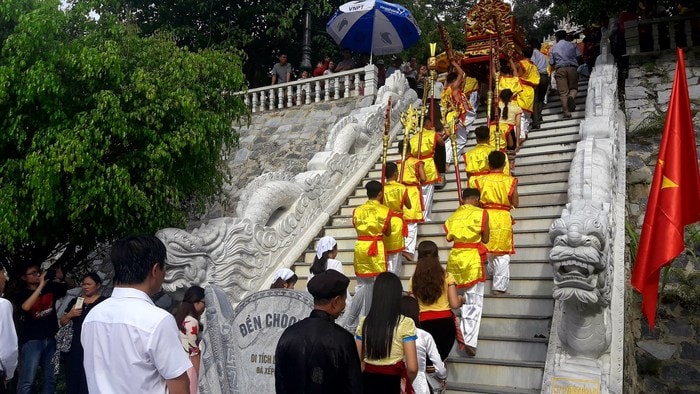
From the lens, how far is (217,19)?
1797 centimetres

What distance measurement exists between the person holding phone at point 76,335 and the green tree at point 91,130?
0.91 meters

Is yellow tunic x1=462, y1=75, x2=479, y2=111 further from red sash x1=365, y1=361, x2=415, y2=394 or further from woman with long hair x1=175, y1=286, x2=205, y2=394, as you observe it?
red sash x1=365, y1=361, x2=415, y2=394

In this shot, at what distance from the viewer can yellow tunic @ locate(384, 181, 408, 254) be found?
6.54 metres

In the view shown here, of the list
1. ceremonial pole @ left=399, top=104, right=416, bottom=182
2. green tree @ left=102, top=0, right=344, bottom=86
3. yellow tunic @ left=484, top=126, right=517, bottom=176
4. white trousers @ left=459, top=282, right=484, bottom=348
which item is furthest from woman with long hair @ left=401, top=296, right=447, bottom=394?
green tree @ left=102, top=0, right=344, bottom=86

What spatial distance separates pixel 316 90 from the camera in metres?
13.5

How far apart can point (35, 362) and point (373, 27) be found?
10183mm

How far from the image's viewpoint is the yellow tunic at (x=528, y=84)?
9805 millimetres

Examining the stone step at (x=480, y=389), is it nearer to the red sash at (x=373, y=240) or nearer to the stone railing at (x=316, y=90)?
the red sash at (x=373, y=240)

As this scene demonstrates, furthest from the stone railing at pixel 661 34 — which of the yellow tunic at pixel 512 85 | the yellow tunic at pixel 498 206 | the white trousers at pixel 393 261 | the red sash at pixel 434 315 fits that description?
the red sash at pixel 434 315

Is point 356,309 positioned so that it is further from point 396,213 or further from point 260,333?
point 396,213

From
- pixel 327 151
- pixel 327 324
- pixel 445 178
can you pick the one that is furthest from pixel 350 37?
pixel 327 324

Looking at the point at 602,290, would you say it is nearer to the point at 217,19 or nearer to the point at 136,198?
the point at 136,198

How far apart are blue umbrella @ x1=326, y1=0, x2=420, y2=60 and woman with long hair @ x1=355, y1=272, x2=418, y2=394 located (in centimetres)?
1113

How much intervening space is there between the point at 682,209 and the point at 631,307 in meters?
2.43
